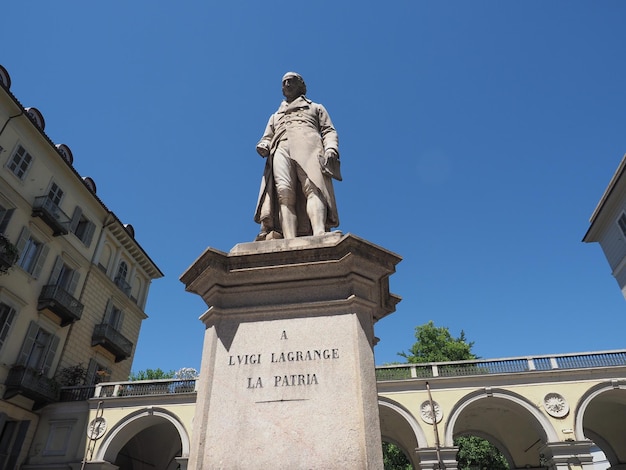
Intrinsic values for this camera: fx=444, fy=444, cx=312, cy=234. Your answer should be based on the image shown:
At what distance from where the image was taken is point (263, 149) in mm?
5387

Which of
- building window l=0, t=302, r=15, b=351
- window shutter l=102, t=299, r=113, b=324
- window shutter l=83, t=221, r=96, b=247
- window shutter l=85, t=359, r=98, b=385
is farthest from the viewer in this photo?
window shutter l=102, t=299, r=113, b=324

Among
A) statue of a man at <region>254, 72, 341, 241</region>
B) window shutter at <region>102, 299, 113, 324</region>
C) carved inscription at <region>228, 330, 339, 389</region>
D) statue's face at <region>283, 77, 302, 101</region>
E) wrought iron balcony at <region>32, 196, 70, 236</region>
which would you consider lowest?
carved inscription at <region>228, 330, 339, 389</region>

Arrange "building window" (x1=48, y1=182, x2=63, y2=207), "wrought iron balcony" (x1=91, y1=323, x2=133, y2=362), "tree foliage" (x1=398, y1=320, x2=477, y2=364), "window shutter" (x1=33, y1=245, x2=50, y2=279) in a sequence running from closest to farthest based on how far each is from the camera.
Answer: "window shutter" (x1=33, y1=245, x2=50, y2=279) → "building window" (x1=48, y1=182, x2=63, y2=207) → "wrought iron balcony" (x1=91, y1=323, x2=133, y2=362) → "tree foliage" (x1=398, y1=320, x2=477, y2=364)

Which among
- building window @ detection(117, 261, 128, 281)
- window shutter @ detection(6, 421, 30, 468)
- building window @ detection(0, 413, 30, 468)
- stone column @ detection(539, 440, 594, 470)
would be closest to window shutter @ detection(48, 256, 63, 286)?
building window @ detection(117, 261, 128, 281)

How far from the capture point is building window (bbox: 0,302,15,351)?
17.6 metres

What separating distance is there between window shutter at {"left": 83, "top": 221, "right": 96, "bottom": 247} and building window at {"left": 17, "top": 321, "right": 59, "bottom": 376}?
207 inches

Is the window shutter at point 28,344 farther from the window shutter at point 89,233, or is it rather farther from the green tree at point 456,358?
the green tree at point 456,358

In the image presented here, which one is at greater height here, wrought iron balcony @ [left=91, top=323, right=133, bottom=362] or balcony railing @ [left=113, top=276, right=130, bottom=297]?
balcony railing @ [left=113, top=276, right=130, bottom=297]

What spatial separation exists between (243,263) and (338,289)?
36.0 inches

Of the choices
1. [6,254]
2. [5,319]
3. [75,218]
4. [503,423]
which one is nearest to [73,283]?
[75,218]

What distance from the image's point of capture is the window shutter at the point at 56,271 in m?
20.5

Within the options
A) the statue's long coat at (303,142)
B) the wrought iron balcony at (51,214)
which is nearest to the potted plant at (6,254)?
the wrought iron balcony at (51,214)

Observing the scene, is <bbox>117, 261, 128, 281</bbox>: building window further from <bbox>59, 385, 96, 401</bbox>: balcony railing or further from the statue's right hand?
the statue's right hand

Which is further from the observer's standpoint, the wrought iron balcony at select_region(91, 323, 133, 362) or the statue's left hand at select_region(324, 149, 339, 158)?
the wrought iron balcony at select_region(91, 323, 133, 362)
